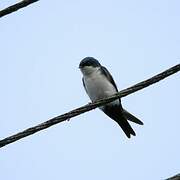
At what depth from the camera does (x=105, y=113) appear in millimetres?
7324

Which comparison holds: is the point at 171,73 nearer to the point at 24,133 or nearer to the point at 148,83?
the point at 148,83

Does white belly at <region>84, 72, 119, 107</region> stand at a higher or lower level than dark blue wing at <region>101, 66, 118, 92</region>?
lower

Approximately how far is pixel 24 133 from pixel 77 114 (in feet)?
1.17

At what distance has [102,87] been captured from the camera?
695 cm

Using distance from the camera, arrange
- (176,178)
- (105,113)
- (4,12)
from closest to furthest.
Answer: (176,178)
(4,12)
(105,113)

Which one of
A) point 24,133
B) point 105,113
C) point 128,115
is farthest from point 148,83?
A: point 105,113

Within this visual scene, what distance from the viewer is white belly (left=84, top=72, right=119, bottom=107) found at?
22.7 ft

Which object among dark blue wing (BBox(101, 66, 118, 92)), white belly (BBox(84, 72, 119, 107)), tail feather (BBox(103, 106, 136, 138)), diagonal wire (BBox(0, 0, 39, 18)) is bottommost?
diagonal wire (BBox(0, 0, 39, 18))

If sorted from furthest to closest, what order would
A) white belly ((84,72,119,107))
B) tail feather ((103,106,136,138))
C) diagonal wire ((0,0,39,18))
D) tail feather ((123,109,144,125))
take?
tail feather ((103,106,136,138)) < white belly ((84,72,119,107)) < tail feather ((123,109,144,125)) < diagonal wire ((0,0,39,18))

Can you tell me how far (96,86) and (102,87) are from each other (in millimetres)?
89

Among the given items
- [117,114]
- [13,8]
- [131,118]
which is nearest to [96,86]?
[117,114]

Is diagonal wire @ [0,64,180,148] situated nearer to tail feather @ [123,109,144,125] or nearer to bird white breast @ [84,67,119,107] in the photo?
tail feather @ [123,109,144,125]

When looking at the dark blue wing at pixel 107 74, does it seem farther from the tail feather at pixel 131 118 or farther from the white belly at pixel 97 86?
the tail feather at pixel 131 118

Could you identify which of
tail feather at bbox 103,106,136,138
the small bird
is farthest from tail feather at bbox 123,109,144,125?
tail feather at bbox 103,106,136,138
